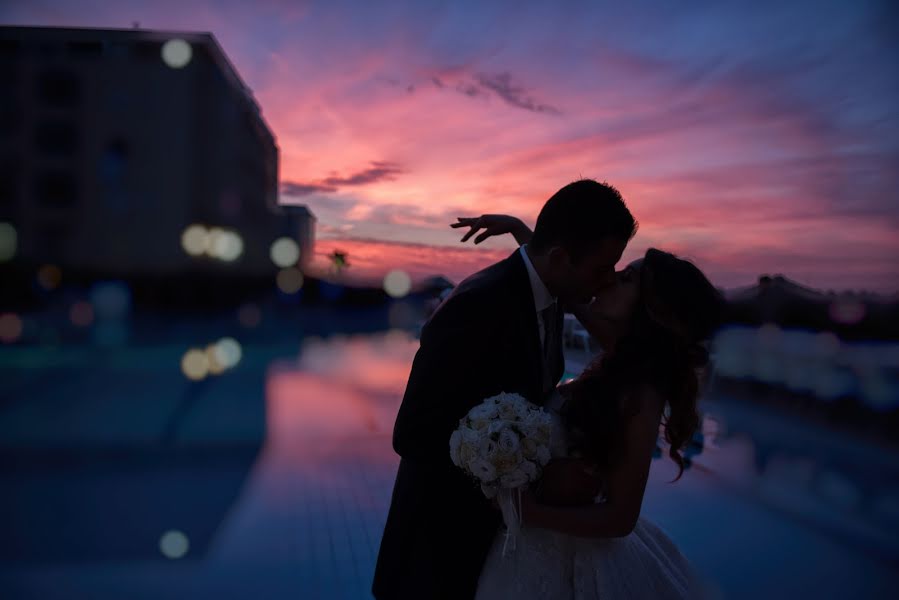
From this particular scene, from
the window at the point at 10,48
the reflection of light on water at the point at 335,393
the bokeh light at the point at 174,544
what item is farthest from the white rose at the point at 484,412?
the window at the point at 10,48

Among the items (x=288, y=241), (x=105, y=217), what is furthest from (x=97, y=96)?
(x=288, y=241)

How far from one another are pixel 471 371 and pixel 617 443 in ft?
1.54

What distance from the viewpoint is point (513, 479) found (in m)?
1.66

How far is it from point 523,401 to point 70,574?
3.67 meters

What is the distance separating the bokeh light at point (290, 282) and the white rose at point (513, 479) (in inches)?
1740

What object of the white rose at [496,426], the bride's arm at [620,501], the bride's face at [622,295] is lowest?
the bride's arm at [620,501]

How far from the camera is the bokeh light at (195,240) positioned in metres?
38.3

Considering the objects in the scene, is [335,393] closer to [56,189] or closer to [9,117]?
[56,189]

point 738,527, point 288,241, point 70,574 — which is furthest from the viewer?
point 288,241

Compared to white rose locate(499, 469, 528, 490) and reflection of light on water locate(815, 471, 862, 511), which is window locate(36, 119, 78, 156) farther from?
white rose locate(499, 469, 528, 490)

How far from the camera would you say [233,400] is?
33.6 feet

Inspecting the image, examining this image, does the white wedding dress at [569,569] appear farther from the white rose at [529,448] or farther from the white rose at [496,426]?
the white rose at [496,426]

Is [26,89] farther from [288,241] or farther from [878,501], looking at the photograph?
[878,501]

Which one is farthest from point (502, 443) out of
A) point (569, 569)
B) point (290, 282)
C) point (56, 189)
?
point (290, 282)
